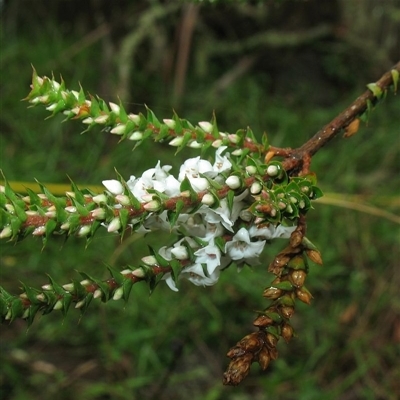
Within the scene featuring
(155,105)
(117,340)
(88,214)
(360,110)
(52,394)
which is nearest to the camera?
(88,214)

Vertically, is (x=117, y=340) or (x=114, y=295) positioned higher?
(x=114, y=295)

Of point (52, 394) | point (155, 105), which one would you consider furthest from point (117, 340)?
point (155, 105)

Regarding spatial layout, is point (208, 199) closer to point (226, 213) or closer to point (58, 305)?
point (226, 213)

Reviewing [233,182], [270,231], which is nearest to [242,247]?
[270,231]

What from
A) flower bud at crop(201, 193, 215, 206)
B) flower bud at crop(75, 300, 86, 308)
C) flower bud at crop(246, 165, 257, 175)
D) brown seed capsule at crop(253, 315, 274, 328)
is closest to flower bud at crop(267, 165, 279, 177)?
flower bud at crop(246, 165, 257, 175)

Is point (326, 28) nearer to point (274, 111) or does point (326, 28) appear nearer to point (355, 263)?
point (274, 111)

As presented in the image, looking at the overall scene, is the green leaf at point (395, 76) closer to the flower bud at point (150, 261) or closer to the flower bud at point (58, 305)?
the flower bud at point (150, 261)
